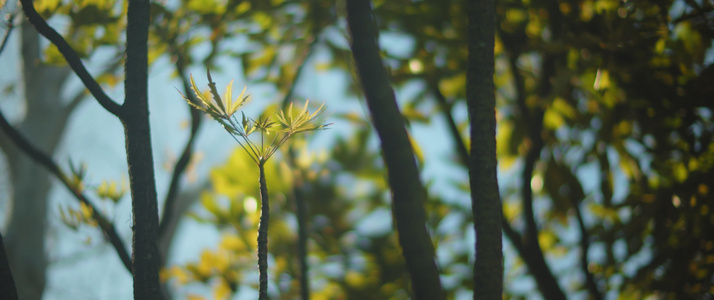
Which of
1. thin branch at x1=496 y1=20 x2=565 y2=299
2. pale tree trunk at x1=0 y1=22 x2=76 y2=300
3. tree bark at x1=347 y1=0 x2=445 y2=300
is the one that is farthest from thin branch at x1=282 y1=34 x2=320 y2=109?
pale tree trunk at x1=0 y1=22 x2=76 y2=300

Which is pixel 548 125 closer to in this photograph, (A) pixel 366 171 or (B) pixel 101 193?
(A) pixel 366 171

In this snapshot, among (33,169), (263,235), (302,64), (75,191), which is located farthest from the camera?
(33,169)

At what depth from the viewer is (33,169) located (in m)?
4.42

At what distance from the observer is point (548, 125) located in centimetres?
219

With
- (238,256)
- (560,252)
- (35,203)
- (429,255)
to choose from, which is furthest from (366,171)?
(35,203)

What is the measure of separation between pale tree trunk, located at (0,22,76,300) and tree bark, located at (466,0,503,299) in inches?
160

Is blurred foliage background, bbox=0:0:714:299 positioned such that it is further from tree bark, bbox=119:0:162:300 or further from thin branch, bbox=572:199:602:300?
tree bark, bbox=119:0:162:300

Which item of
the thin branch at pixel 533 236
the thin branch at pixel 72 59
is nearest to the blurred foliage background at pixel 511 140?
the thin branch at pixel 533 236

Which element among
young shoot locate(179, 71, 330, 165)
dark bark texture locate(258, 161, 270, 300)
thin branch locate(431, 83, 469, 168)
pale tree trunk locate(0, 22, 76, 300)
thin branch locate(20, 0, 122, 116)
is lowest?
dark bark texture locate(258, 161, 270, 300)

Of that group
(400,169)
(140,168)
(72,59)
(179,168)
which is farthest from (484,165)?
(179,168)

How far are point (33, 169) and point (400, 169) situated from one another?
14.4 ft

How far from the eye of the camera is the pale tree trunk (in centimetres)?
417

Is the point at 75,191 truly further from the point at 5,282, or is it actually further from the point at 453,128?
the point at 453,128

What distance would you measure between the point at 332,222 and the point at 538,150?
0.73 meters
